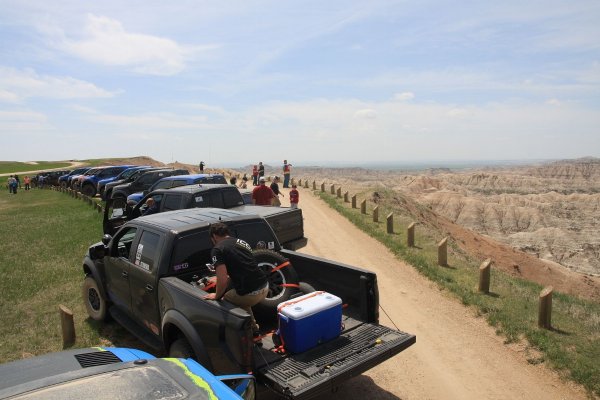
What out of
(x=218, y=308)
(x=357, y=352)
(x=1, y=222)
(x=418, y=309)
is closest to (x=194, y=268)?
(x=218, y=308)

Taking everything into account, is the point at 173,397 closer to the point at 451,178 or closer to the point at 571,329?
the point at 571,329

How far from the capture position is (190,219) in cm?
663

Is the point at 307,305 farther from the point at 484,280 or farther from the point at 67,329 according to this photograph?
the point at 484,280

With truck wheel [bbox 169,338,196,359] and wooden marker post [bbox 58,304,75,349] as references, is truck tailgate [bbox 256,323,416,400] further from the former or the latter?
wooden marker post [bbox 58,304,75,349]

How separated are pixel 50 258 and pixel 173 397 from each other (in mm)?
13556

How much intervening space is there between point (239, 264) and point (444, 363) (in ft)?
12.7

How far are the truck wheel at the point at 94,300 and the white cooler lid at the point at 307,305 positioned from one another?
14.1 ft

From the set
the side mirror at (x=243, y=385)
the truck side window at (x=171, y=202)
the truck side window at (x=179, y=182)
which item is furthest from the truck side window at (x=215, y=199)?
the side mirror at (x=243, y=385)

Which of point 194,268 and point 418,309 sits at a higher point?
point 194,268

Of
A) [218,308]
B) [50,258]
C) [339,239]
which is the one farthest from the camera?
[339,239]

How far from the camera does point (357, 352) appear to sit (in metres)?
4.98

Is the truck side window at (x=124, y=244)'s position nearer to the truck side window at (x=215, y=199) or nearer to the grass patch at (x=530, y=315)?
the truck side window at (x=215, y=199)

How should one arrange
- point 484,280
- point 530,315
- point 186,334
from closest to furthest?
point 186,334
point 530,315
point 484,280

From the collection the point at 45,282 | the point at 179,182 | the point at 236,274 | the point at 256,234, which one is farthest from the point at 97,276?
the point at 179,182
